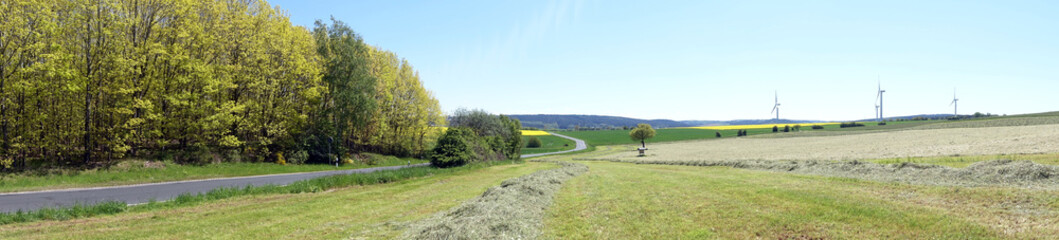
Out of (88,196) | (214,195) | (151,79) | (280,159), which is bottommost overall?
(88,196)

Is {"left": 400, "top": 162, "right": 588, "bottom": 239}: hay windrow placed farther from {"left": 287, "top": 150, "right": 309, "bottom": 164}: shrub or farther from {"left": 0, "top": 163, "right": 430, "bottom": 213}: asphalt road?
{"left": 287, "top": 150, "right": 309, "bottom": 164}: shrub

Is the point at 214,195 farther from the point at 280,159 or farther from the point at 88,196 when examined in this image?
the point at 280,159

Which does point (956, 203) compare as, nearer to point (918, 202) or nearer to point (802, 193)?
point (918, 202)

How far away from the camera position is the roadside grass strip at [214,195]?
12.7 metres

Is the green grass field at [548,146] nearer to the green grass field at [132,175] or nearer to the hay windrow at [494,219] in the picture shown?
the green grass field at [132,175]

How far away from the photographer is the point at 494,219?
381 inches

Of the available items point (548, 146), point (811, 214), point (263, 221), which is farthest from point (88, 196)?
point (548, 146)

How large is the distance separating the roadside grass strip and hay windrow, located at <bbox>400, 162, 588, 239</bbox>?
10.6m

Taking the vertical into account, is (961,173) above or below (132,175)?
above

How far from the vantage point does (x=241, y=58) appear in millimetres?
36188

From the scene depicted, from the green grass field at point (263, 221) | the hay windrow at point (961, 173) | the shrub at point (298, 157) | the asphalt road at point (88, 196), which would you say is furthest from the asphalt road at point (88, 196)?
the hay windrow at point (961, 173)

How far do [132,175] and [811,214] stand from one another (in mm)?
33661

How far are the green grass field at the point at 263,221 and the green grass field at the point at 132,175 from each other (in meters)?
13.9

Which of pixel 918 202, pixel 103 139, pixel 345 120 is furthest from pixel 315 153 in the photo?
pixel 918 202
